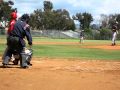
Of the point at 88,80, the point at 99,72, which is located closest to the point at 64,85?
the point at 88,80

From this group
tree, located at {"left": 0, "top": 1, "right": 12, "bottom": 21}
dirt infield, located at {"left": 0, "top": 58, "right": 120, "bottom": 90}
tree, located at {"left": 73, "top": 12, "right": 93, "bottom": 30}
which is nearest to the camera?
dirt infield, located at {"left": 0, "top": 58, "right": 120, "bottom": 90}

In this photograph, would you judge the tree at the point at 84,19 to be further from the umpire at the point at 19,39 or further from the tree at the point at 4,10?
the umpire at the point at 19,39

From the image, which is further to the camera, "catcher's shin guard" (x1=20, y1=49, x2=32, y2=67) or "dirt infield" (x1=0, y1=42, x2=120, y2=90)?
"catcher's shin guard" (x1=20, y1=49, x2=32, y2=67)

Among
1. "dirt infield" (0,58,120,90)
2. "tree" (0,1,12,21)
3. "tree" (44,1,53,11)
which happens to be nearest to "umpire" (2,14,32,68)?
"dirt infield" (0,58,120,90)

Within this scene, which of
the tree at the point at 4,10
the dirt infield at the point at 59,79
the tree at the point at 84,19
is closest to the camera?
the dirt infield at the point at 59,79

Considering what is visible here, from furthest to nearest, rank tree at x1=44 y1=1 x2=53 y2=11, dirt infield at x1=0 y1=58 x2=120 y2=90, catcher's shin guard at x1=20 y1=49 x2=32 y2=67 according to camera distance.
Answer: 1. tree at x1=44 y1=1 x2=53 y2=11
2. catcher's shin guard at x1=20 y1=49 x2=32 y2=67
3. dirt infield at x1=0 y1=58 x2=120 y2=90

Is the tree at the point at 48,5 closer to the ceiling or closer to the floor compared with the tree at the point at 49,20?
closer to the ceiling

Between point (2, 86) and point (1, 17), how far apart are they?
266 ft

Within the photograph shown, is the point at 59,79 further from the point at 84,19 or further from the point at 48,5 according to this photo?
the point at 48,5

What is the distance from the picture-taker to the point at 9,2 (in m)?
92.3

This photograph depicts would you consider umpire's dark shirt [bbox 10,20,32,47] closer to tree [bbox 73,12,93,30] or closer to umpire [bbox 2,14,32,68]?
umpire [bbox 2,14,32,68]

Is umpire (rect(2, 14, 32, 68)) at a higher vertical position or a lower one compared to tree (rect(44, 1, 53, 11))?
lower

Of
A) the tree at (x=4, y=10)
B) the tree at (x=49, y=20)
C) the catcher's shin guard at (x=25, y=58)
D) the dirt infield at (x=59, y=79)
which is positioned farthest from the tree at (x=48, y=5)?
the dirt infield at (x=59, y=79)

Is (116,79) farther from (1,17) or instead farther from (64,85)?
(1,17)
